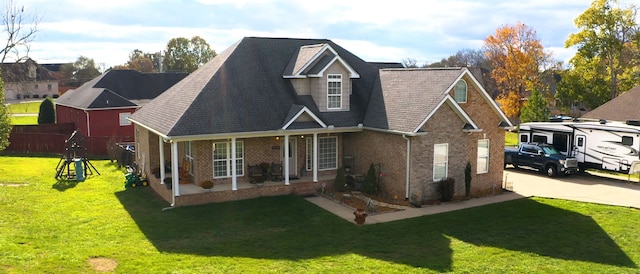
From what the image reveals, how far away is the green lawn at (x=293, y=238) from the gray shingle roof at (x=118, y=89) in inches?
716

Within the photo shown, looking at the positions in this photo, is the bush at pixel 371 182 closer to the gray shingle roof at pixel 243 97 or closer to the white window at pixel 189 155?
the gray shingle roof at pixel 243 97

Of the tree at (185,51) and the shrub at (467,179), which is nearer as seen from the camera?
the shrub at (467,179)

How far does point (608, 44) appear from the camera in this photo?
44.6 m

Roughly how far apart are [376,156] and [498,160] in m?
5.87

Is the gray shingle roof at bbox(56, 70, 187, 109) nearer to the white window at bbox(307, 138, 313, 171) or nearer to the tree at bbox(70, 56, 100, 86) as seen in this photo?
the white window at bbox(307, 138, 313, 171)

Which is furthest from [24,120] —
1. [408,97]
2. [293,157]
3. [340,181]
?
[408,97]

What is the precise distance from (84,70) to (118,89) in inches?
2591

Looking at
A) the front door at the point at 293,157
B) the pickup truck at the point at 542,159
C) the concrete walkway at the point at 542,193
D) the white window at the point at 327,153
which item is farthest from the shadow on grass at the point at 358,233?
the pickup truck at the point at 542,159

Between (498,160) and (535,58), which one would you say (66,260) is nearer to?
(498,160)

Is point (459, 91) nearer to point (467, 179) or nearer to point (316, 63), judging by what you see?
point (467, 179)

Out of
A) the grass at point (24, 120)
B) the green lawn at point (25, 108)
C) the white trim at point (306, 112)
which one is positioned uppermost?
the white trim at point (306, 112)

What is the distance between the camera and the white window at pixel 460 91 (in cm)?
2188

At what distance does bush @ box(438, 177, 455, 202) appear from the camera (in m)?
20.7

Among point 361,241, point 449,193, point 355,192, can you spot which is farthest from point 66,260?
point 449,193
